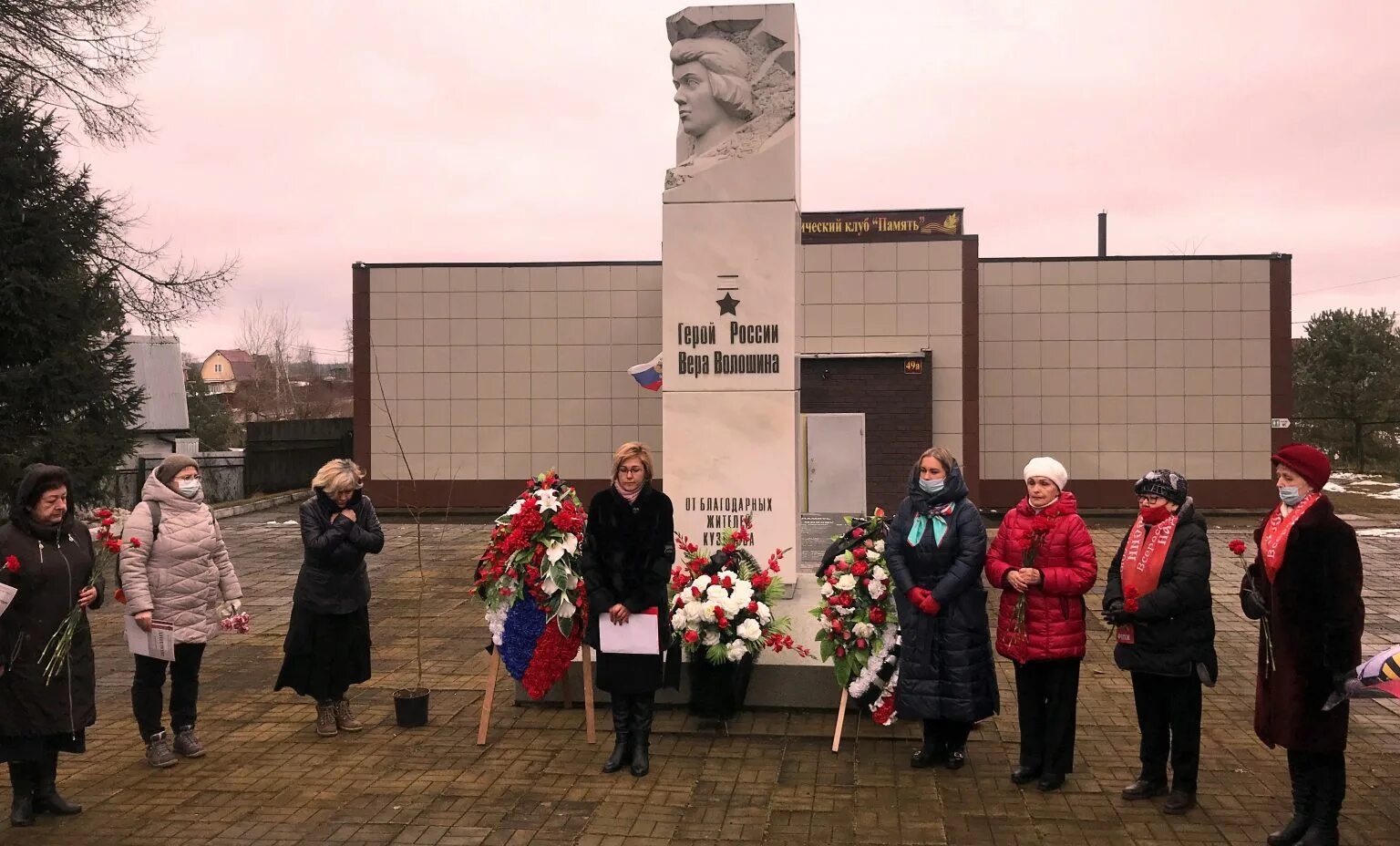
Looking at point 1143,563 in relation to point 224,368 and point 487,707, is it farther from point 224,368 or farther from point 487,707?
point 224,368

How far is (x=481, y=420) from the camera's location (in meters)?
20.1

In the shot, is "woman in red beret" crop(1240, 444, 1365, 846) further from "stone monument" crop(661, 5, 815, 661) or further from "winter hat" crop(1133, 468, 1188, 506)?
"stone monument" crop(661, 5, 815, 661)

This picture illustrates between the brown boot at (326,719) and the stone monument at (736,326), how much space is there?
2.53 meters

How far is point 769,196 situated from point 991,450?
12646mm

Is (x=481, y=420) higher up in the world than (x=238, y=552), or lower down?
higher up

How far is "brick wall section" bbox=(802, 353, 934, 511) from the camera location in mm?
17922

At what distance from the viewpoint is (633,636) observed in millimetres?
5723

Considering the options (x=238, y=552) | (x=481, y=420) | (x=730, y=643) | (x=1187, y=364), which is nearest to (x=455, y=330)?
(x=481, y=420)

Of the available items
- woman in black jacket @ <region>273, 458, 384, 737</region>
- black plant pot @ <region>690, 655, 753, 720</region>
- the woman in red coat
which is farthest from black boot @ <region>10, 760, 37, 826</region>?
the woman in red coat

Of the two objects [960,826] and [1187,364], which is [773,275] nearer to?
[960,826]

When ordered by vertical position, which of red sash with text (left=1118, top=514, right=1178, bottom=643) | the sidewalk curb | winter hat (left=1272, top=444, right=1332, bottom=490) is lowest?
the sidewalk curb

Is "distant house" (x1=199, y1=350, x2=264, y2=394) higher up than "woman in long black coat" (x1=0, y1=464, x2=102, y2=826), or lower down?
higher up

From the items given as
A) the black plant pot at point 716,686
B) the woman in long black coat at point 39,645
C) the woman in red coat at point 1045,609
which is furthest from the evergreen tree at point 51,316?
the woman in red coat at point 1045,609

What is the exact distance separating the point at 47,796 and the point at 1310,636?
5.57 m
